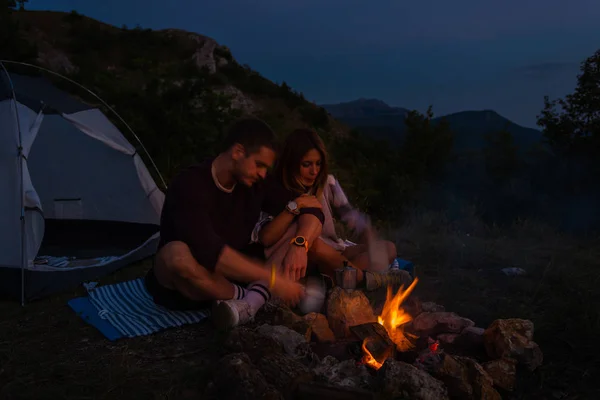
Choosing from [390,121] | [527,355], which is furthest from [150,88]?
[390,121]

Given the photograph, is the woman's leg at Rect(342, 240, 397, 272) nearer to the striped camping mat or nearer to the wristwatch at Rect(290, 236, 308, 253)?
the wristwatch at Rect(290, 236, 308, 253)

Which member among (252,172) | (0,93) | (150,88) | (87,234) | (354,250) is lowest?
(87,234)

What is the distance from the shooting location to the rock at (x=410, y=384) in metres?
2.35

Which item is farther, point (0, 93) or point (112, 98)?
point (112, 98)

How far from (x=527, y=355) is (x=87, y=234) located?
492 cm

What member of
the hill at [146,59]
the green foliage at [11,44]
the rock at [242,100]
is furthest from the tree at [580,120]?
the rock at [242,100]

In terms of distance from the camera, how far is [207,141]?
871cm

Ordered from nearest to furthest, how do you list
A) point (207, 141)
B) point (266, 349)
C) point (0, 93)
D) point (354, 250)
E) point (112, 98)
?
point (266, 349), point (354, 250), point (0, 93), point (207, 141), point (112, 98)

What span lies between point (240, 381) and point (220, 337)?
2.86 feet

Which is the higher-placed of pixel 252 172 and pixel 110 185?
pixel 252 172

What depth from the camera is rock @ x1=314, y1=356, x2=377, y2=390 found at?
244cm

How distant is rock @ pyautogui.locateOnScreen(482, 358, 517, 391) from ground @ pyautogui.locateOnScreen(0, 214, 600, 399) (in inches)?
2.4

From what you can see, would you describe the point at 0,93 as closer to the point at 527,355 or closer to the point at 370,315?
the point at 370,315

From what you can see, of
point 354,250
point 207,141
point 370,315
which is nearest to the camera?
point 370,315
